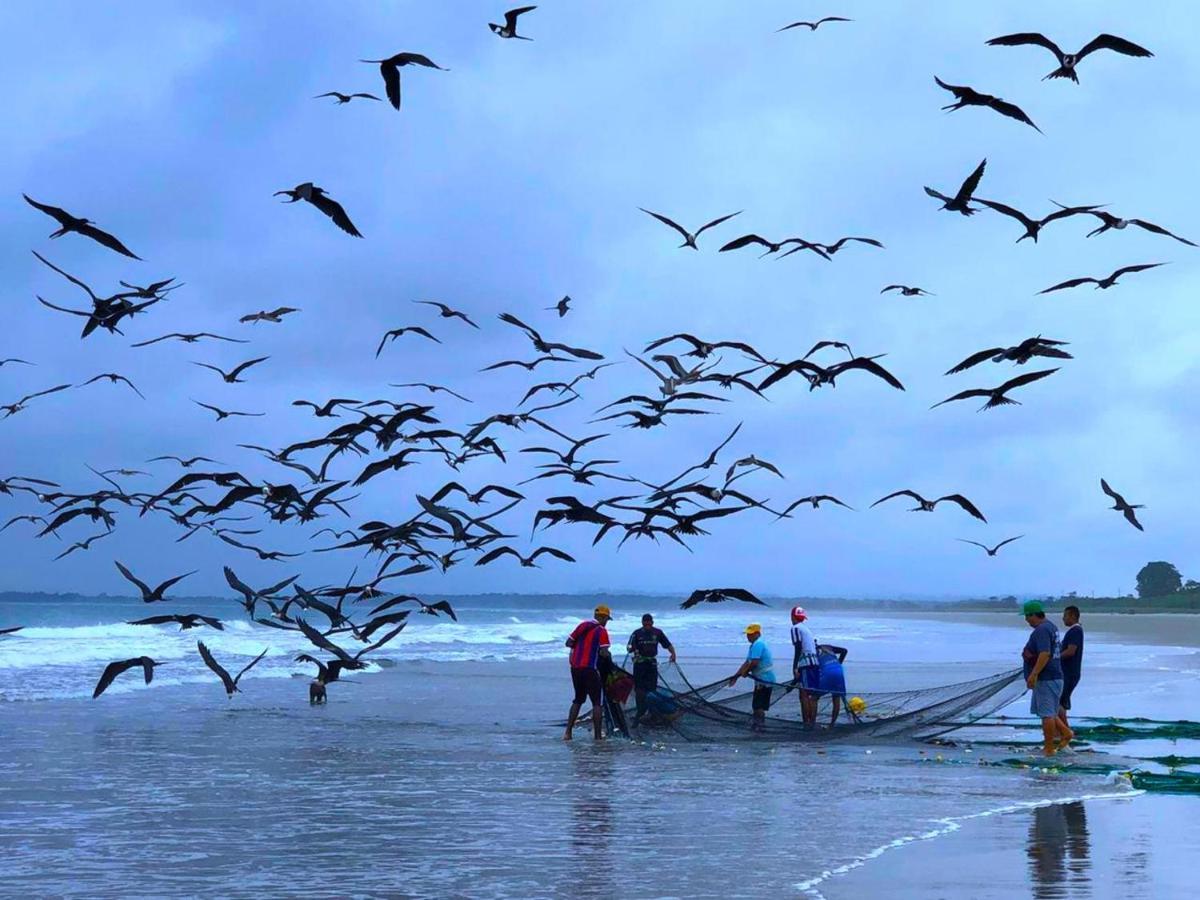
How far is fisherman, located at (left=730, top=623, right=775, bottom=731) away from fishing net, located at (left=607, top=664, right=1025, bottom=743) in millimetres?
25

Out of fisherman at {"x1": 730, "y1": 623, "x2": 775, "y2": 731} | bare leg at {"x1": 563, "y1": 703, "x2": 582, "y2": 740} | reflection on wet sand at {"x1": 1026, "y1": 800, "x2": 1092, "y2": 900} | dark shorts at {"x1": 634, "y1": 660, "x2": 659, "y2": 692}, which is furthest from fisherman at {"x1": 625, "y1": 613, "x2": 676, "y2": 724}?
reflection on wet sand at {"x1": 1026, "y1": 800, "x2": 1092, "y2": 900}

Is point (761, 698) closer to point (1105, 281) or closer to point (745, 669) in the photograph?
point (745, 669)

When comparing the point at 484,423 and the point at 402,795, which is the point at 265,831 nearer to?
the point at 402,795

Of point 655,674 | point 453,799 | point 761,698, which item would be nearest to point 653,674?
point 655,674

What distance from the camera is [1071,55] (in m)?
11.7

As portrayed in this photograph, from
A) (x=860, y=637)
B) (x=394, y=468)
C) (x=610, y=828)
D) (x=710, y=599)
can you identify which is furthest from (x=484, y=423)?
(x=860, y=637)

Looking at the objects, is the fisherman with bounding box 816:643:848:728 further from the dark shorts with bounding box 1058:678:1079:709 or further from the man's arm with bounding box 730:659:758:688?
the dark shorts with bounding box 1058:678:1079:709

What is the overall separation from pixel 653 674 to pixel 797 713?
2125 mm

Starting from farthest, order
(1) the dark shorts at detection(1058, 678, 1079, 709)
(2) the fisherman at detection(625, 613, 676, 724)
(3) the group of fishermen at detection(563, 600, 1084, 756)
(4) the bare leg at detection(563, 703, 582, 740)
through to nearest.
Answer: (2) the fisherman at detection(625, 613, 676, 724)
(4) the bare leg at detection(563, 703, 582, 740)
(3) the group of fishermen at detection(563, 600, 1084, 756)
(1) the dark shorts at detection(1058, 678, 1079, 709)

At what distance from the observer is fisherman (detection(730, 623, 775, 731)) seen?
66.1 ft

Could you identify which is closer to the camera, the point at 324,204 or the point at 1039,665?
the point at 324,204

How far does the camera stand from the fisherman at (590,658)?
64.7ft

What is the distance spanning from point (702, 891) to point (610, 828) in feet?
9.31

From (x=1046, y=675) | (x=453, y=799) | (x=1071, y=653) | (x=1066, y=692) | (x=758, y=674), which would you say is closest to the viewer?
(x=453, y=799)
